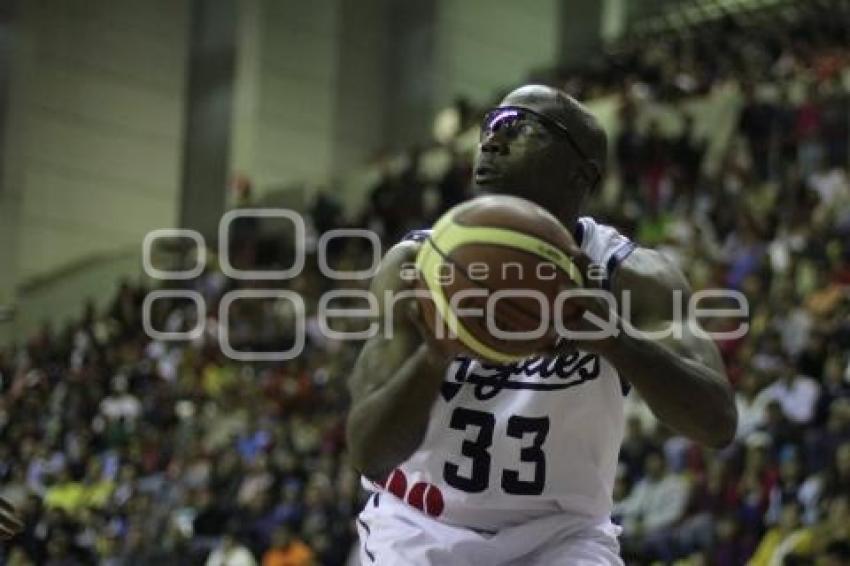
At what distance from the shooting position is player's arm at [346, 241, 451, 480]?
11.6 feet

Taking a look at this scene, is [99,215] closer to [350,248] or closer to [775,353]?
[350,248]

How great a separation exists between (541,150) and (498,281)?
34.7 inches

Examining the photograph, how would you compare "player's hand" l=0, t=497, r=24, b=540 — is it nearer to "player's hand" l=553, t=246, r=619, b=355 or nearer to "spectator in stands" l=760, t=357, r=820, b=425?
"player's hand" l=553, t=246, r=619, b=355

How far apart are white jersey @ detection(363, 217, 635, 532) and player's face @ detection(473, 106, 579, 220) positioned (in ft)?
0.83

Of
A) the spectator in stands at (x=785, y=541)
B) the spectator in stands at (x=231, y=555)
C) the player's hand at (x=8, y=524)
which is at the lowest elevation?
the spectator in stands at (x=231, y=555)

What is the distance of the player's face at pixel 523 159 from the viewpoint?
12.7 feet

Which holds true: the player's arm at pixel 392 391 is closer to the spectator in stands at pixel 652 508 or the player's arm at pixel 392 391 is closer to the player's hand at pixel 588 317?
the player's hand at pixel 588 317

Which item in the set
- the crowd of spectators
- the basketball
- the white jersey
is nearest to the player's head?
the white jersey

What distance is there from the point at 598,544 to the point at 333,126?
78.7 feet

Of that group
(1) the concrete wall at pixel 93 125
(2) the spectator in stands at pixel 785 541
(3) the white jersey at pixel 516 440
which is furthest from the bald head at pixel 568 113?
(1) the concrete wall at pixel 93 125

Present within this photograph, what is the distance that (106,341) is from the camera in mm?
19875

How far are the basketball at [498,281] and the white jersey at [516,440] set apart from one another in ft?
2.67

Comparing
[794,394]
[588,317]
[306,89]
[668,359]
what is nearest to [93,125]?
[306,89]

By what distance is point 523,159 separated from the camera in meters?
3.90
